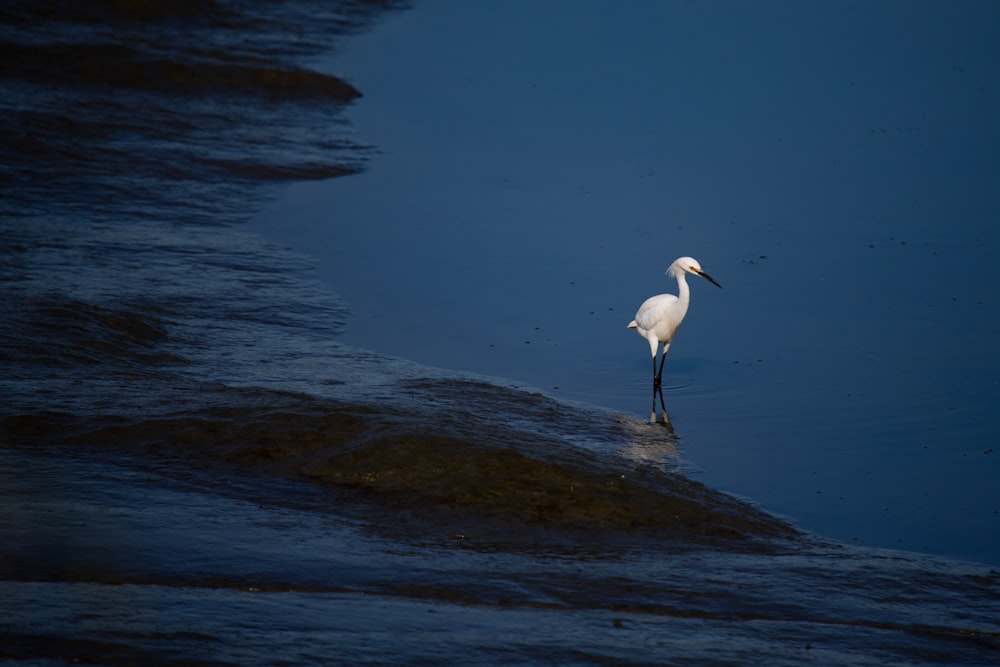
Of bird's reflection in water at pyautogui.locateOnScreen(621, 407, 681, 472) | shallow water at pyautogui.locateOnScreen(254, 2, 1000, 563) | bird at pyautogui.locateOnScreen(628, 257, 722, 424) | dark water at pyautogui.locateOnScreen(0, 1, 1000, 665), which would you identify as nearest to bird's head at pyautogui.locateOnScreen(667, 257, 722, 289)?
bird at pyautogui.locateOnScreen(628, 257, 722, 424)

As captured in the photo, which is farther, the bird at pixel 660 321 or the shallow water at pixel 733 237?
the bird at pixel 660 321

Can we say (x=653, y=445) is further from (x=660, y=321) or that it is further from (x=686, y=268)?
(x=686, y=268)

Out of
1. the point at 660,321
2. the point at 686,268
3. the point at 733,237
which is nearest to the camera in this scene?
the point at 660,321

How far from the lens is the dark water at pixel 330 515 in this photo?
5.74m

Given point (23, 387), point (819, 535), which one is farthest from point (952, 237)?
point (23, 387)

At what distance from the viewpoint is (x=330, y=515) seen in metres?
7.26

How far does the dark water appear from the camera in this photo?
5738 mm

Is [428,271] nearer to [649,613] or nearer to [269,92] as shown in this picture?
[649,613]

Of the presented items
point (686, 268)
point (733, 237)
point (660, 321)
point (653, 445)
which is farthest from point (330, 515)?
point (733, 237)

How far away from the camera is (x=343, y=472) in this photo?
784 centimetres

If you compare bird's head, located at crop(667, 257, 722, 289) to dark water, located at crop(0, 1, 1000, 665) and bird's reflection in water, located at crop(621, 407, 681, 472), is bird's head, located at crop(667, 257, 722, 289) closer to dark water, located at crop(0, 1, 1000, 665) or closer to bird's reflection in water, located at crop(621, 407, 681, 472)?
bird's reflection in water, located at crop(621, 407, 681, 472)

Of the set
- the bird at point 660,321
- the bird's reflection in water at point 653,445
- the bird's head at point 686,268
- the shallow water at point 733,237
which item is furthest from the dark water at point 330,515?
the bird's head at point 686,268

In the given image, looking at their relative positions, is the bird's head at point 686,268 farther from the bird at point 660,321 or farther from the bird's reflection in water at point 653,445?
the bird's reflection in water at point 653,445

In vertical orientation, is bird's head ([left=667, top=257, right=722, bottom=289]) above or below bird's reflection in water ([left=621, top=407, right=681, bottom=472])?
above
